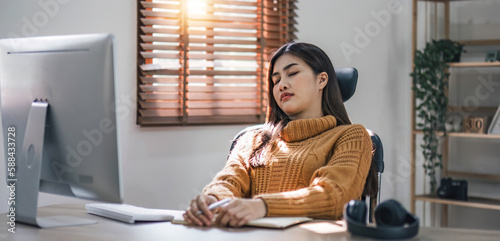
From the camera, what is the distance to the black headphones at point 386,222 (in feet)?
4.71

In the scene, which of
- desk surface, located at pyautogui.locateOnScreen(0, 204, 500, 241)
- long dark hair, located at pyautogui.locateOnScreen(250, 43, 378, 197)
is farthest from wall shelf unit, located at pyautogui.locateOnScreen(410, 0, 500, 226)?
desk surface, located at pyautogui.locateOnScreen(0, 204, 500, 241)

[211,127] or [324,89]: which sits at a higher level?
[324,89]

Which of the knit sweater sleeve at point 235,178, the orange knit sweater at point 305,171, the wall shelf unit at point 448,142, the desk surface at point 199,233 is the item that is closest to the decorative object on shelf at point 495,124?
the wall shelf unit at point 448,142

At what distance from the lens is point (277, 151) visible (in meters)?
2.16

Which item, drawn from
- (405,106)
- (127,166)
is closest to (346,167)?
(127,166)

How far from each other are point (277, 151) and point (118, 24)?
1.29 metres

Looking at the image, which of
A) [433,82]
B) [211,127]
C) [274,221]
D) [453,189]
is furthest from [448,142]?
[274,221]

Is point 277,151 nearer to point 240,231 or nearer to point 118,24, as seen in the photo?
point 240,231

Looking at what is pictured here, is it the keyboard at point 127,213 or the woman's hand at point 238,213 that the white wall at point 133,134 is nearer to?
the keyboard at point 127,213

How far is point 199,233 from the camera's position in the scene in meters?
1.53

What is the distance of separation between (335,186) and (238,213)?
13.7 inches

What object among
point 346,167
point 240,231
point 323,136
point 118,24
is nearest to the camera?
point 240,231

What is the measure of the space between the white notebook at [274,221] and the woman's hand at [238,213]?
18 mm

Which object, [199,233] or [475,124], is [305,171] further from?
[475,124]
